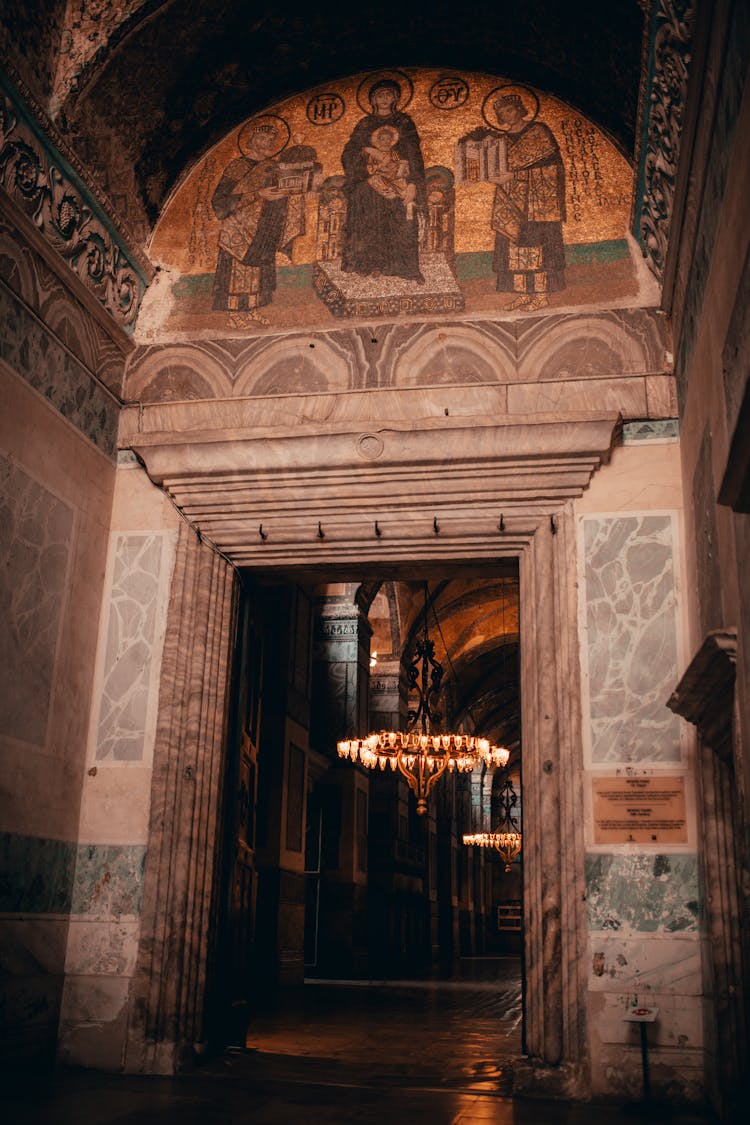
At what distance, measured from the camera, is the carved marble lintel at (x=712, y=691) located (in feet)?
13.1

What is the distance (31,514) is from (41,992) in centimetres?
250

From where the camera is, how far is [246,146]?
23.3ft

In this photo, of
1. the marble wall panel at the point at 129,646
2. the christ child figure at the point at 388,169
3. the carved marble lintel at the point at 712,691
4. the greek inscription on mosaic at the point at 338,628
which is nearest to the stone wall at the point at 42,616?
the marble wall panel at the point at 129,646

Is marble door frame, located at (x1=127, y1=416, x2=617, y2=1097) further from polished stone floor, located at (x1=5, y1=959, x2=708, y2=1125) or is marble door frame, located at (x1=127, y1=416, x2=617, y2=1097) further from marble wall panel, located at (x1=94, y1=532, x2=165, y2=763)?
polished stone floor, located at (x1=5, y1=959, x2=708, y2=1125)

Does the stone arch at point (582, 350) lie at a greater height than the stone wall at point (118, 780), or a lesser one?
greater

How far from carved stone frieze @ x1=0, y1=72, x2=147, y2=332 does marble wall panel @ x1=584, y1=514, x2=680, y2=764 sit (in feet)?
10.7

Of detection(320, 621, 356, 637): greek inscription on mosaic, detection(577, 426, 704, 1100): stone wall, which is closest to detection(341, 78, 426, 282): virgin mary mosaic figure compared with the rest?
detection(577, 426, 704, 1100): stone wall

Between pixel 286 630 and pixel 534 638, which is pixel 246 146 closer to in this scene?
pixel 534 638

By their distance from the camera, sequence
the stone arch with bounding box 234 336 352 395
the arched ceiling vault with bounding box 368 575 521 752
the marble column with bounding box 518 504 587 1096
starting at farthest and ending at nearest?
1. the arched ceiling vault with bounding box 368 575 521 752
2. the stone arch with bounding box 234 336 352 395
3. the marble column with bounding box 518 504 587 1096

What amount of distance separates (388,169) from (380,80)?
681 millimetres

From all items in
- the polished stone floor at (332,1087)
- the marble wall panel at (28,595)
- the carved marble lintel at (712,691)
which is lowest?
the polished stone floor at (332,1087)

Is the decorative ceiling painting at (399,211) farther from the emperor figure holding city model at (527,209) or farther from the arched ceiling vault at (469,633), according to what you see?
the arched ceiling vault at (469,633)

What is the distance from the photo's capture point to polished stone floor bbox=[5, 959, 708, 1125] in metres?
4.43

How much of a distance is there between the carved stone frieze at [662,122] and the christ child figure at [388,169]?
4.94 feet
